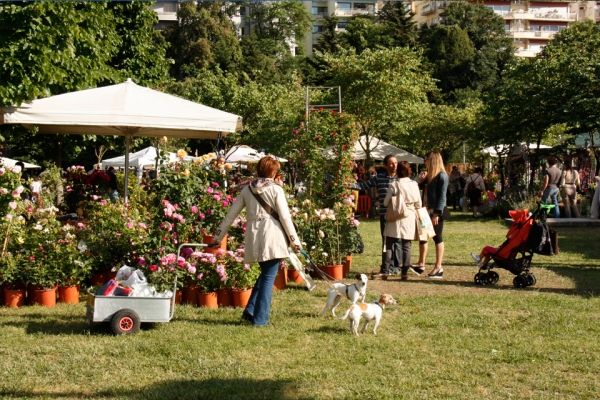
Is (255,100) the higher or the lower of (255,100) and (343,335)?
the higher

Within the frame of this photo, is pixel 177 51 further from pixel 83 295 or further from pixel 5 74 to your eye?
pixel 83 295

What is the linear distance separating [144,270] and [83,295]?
1.06m

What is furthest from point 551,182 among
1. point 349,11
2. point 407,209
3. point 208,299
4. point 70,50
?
point 349,11

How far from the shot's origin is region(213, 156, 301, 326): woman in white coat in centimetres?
647

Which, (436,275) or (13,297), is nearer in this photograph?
(13,297)

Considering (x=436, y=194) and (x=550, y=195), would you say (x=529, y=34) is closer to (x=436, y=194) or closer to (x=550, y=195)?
(x=550, y=195)

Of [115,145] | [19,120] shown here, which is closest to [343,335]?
[19,120]

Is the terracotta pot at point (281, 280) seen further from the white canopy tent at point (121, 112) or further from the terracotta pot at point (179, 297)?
the white canopy tent at point (121, 112)

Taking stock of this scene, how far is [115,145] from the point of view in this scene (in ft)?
57.6

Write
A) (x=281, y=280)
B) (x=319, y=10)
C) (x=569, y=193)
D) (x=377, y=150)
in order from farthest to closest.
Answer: (x=319, y=10) → (x=377, y=150) → (x=569, y=193) → (x=281, y=280)

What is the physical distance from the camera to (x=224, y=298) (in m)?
7.55

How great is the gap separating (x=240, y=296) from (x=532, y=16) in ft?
287

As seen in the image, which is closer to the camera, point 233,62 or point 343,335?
point 343,335

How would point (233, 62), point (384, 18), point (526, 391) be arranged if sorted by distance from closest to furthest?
point (526, 391) < point (233, 62) < point (384, 18)
